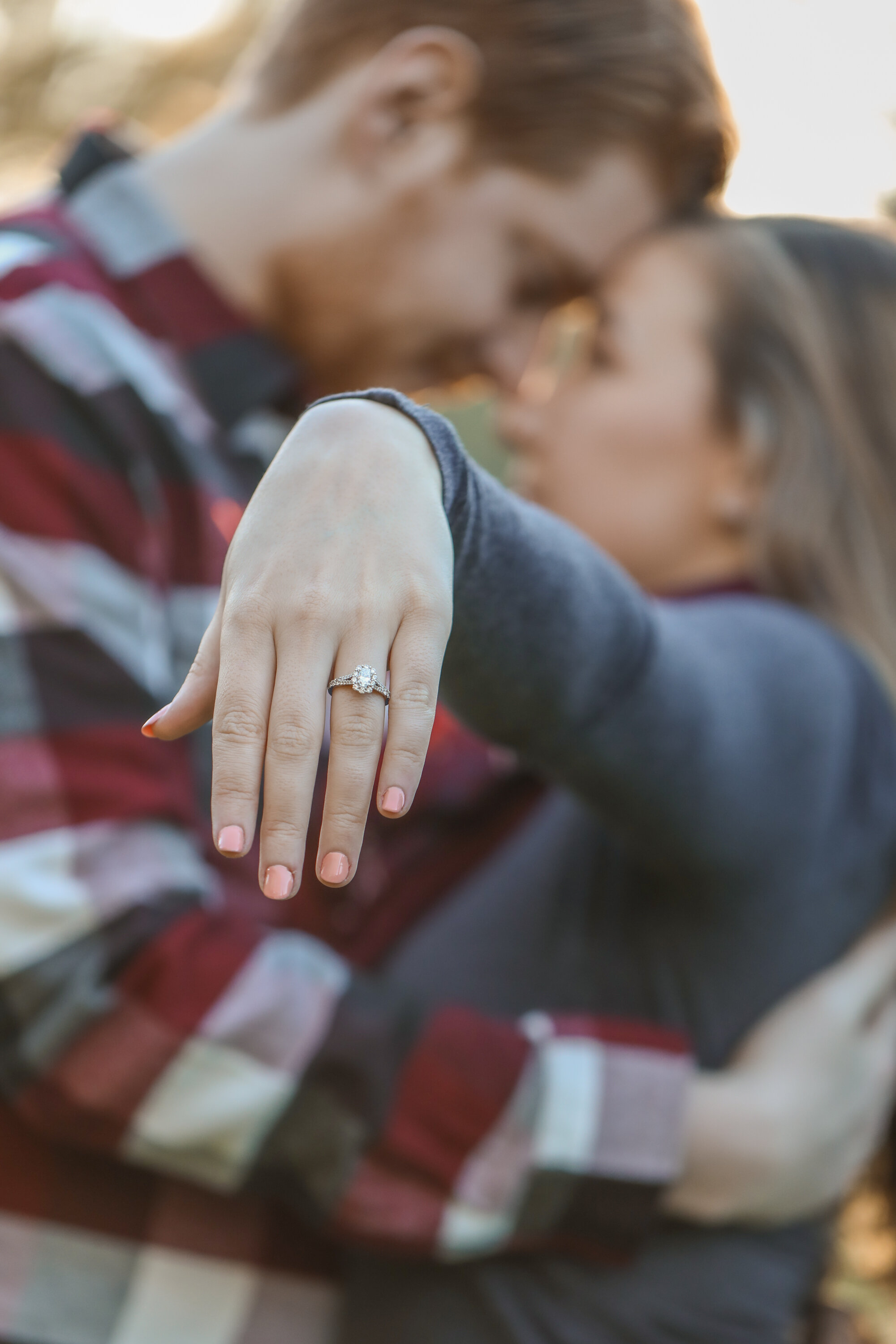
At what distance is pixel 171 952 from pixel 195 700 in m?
0.60

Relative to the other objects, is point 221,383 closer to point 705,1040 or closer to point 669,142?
point 669,142

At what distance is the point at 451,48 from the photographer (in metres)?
1.76

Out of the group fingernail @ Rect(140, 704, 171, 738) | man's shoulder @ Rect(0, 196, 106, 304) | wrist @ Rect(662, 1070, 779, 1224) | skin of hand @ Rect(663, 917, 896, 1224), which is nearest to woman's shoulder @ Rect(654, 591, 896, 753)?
skin of hand @ Rect(663, 917, 896, 1224)

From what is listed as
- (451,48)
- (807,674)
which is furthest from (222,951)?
(451,48)

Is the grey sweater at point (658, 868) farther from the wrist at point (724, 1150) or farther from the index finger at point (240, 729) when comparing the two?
the index finger at point (240, 729)

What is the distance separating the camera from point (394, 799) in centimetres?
69

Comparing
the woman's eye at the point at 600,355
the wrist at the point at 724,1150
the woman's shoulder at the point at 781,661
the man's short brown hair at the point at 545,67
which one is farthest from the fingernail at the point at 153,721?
the man's short brown hair at the point at 545,67

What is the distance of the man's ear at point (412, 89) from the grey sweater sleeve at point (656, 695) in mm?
840

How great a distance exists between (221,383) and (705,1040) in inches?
39.9

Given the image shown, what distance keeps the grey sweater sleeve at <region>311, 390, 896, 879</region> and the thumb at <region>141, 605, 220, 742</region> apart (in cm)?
18

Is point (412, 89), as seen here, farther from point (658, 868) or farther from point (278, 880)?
point (278, 880)

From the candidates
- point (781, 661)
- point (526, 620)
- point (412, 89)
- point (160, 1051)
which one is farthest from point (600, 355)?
point (160, 1051)

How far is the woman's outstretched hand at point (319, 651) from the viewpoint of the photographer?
67 centimetres

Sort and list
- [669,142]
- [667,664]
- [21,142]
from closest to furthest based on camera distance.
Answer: [667,664], [669,142], [21,142]
